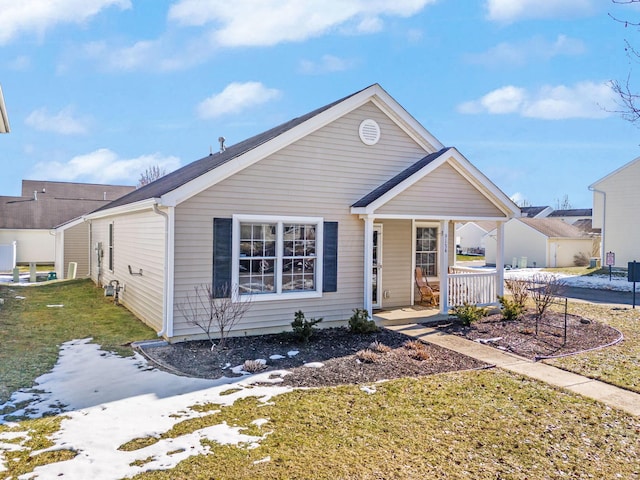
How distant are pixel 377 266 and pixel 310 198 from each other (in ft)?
10.4

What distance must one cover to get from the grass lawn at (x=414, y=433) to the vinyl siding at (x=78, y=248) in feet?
49.6

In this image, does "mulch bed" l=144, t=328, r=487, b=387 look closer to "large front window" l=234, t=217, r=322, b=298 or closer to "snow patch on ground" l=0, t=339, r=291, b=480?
"snow patch on ground" l=0, t=339, r=291, b=480

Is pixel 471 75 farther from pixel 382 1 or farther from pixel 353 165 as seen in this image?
pixel 353 165

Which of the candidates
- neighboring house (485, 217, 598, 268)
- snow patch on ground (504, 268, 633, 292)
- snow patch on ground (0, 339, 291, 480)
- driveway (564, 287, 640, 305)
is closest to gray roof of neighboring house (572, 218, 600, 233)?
neighboring house (485, 217, 598, 268)

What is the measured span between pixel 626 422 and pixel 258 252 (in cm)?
646

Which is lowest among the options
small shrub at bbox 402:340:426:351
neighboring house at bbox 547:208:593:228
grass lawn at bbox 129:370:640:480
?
grass lawn at bbox 129:370:640:480

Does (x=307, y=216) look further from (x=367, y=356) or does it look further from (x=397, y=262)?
(x=397, y=262)

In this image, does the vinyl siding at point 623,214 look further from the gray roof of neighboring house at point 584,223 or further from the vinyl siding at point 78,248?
the vinyl siding at point 78,248

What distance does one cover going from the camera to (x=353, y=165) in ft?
33.1

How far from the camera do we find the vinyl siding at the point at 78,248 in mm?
20562

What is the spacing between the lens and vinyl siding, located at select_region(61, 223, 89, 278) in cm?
2056

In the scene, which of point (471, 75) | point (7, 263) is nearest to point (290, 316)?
point (471, 75)

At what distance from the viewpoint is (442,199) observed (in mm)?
10570

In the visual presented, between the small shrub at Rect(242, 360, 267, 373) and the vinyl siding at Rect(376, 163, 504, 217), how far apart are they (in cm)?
443
